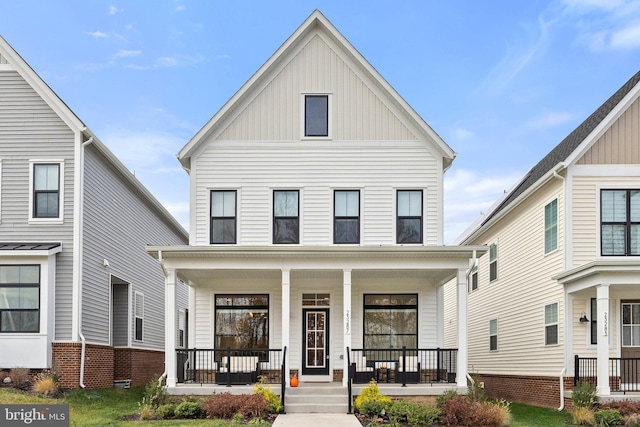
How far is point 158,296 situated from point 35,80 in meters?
12.4

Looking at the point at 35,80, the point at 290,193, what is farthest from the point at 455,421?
the point at 35,80

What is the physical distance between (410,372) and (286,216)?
556 centimetres

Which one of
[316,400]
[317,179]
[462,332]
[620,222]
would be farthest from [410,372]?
[620,222]

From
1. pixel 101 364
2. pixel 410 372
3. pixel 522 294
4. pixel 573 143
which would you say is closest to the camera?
pixel 410 372

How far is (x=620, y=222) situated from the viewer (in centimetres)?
1988

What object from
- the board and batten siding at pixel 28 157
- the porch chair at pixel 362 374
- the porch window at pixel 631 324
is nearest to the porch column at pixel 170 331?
the board and batten siding at pixel 28 157

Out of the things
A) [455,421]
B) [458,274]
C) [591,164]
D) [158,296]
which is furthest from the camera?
[158,296]

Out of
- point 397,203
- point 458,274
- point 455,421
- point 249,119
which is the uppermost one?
point 249,119

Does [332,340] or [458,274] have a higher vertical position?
[458,274]

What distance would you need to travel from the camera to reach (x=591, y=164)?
1997cm

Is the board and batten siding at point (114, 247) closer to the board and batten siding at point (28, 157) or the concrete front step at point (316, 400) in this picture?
the board and batten siding at point (28, 157)

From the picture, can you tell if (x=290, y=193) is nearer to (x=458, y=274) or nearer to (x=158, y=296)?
(x=458, y=274)

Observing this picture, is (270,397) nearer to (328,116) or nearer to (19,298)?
(19,298)

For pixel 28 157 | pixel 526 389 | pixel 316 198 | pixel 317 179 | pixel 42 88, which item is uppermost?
pixel 42 88
